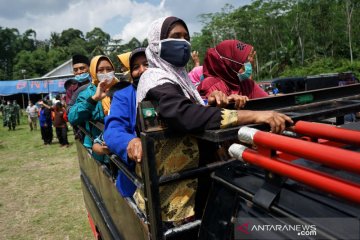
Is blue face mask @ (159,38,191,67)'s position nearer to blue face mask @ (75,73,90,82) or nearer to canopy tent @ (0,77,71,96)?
blue face mask @ (75,73,90,82)

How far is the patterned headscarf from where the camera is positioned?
5.38 feet

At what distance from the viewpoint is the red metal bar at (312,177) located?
0.77m

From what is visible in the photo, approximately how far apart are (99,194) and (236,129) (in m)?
1.86

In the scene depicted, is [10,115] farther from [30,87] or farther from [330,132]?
[330,132]

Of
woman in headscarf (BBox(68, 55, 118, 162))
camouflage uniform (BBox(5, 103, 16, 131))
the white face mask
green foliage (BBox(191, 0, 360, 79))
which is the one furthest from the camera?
green foliage (BBox(191, 0, 360, 79))

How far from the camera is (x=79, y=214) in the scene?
477 cm

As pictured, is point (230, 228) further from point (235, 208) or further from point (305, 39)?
point (305, 39)

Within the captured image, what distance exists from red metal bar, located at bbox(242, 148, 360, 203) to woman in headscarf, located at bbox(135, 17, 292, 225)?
32 centimetres

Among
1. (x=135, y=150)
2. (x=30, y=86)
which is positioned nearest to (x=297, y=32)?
(x=30, y=86)

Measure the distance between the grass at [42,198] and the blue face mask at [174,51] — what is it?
2.94 meters

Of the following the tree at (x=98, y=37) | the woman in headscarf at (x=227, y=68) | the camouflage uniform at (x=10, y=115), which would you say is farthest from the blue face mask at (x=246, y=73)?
the tree at (x=98, y=37)

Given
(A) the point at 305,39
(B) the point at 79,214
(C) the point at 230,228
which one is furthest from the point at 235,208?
(A) the point at 305,39

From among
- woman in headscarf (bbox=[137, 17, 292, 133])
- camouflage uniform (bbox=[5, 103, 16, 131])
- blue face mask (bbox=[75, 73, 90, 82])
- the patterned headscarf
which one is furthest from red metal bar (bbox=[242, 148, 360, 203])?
camouflage uniform (bbox=[5, 103, 16, 131])

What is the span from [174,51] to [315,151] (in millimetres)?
1167
